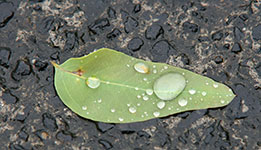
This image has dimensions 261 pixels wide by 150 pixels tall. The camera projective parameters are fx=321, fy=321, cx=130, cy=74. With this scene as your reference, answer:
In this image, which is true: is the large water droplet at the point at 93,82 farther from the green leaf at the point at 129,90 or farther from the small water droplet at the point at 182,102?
the small water droplet at the point at 182,102

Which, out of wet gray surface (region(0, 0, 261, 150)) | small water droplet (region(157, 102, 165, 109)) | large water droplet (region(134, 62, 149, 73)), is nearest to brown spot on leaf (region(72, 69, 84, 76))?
wet gray surface (region(0, 0, 261, 150))

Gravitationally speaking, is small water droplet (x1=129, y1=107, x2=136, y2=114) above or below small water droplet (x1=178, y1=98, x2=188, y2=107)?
below

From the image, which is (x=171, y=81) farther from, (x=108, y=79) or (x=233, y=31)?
(x=233, y=31)

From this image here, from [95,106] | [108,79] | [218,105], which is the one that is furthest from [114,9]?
→ [218,105]

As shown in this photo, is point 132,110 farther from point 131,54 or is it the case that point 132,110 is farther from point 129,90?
point 131,54

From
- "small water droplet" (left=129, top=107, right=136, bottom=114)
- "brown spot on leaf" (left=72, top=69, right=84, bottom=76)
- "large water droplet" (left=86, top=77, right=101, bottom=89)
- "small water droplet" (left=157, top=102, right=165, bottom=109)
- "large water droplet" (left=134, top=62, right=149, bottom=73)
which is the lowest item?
"small water droplet" (left=129, top=107, right=136, bottom=114)

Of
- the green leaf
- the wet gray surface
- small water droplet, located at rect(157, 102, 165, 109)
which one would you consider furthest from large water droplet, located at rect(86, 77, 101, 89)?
small water droplet, located at rect(157, 102, 165, 109)

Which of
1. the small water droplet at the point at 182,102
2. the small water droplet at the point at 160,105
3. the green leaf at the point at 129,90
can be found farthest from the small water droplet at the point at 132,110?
the small water droplet at the point at 182,102

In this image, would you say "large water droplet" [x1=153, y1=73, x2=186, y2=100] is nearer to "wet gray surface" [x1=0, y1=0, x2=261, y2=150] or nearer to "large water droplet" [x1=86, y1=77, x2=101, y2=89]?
"wet gray surface" [x1=0, y1=0, x2=261, y2=150]
